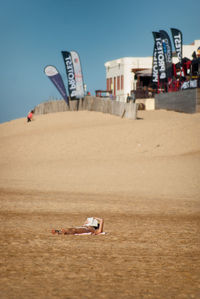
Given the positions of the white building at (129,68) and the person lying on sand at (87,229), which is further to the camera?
the white building at (129,68)

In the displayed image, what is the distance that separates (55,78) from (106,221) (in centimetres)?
3493

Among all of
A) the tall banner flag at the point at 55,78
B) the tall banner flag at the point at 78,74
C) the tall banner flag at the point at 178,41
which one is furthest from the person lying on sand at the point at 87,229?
the tall banner flag at the point at 55,78

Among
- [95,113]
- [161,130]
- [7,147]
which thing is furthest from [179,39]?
[7,147]

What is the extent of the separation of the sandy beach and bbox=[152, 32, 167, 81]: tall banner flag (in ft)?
49.4

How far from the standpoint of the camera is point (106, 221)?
7168mm

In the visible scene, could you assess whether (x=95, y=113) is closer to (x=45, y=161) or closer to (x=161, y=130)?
(x=161, y=130)

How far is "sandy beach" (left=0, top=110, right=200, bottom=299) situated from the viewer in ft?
13.0

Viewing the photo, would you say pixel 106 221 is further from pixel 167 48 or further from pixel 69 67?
pixel 69 67

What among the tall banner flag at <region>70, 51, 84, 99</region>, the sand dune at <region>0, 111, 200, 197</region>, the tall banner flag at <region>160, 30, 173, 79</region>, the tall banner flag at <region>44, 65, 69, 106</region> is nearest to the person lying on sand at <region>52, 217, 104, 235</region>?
the sand dune at <region>0, 111, 200, 197</region>

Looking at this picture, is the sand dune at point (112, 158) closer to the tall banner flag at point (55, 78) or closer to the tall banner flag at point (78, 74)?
the tall banner flag at point (78, 74)

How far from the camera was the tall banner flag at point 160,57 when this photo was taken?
116ft

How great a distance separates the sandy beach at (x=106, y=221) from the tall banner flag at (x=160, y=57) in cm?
1507

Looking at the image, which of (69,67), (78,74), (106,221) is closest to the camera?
(106,221)

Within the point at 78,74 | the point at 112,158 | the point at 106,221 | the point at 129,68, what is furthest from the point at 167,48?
the point at 106,221
